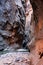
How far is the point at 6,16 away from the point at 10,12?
24 cm

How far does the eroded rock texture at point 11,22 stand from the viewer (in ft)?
20.7

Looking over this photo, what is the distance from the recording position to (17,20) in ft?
21.3

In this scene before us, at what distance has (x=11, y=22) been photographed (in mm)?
6449

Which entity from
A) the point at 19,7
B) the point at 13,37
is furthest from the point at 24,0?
the point at 13,37

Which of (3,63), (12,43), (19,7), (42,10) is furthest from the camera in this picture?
(19,7)

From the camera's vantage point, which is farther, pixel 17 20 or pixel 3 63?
pixel 17 20

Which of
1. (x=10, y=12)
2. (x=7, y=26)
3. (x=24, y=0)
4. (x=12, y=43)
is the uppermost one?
(x=24, y=0)

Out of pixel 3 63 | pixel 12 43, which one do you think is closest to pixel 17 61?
pixel 3 63

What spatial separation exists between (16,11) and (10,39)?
124 centimetres

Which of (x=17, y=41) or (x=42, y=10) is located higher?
(x=42, y=10)

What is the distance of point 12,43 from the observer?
6.34 m

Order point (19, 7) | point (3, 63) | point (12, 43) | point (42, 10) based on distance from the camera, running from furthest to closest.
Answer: point (19, 7), point (12, 43), point (3, 63), point (42, 10)

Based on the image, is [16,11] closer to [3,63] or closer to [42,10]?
[3,63]

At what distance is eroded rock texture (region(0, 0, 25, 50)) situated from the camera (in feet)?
20.7
